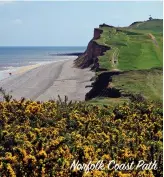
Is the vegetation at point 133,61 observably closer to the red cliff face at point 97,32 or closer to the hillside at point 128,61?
the hillside at point 128,61

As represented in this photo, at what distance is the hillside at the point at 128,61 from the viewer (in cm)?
4756

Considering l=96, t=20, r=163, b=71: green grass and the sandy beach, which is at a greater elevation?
l=96, t=20, r=163, b=71: green grass

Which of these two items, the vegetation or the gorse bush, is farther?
the vegetation

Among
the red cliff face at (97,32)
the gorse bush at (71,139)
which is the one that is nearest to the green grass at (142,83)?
the gorse bush at (71,139)

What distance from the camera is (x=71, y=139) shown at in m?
18.1

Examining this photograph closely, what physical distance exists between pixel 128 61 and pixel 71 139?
6443 centimetres

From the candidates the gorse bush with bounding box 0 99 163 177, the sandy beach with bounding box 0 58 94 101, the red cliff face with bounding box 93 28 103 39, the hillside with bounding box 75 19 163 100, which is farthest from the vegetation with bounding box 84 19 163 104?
the gorse bush with bounding box 0 99 163 177

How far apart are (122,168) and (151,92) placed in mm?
29858

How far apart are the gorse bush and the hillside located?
17129 millimetres

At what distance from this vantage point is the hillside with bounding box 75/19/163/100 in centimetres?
4756

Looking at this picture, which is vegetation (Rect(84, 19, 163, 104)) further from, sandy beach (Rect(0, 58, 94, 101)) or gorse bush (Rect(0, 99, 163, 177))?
gorse bush (Rect(0, 99, 163, 177))

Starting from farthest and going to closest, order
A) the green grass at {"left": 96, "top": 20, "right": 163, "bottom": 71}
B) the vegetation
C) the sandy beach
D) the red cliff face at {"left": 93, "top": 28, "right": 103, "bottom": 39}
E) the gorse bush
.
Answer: the red cliff face at {"left": 93, "top": 28, "right": 103, "bottom": 39}
the green grass at {"left": 96, "top": 20, "right": 163, "bottom": 71}
the sandy beach
the vegetation
the gorse bush

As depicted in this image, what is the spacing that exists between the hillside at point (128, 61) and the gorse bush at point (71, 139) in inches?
674

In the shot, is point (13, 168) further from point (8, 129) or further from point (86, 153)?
point (8, 129)
